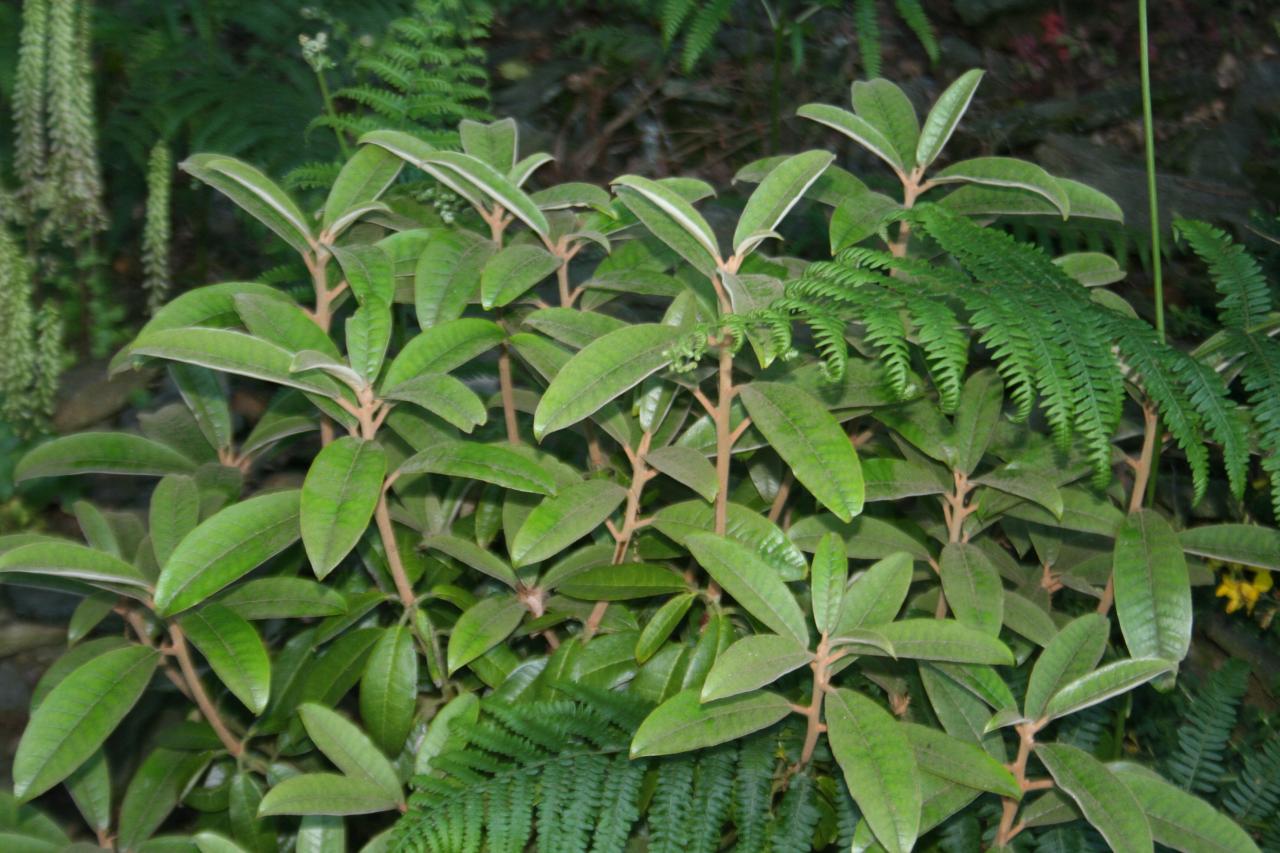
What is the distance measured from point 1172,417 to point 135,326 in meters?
2.66

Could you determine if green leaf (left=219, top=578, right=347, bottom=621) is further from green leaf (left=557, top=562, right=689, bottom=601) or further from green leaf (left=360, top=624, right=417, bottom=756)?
green leaf (left=557, top=562, right=689, bottom=601)

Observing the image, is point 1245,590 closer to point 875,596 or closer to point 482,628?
point 875,596

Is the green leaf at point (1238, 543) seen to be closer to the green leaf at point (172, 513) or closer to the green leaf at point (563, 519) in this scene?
the green leaf at point (563, 519)

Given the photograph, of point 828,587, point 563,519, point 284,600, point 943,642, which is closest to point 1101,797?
point 943,642

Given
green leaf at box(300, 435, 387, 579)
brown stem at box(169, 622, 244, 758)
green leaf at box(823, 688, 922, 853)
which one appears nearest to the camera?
green leaf at box(823, 688, 922, 853)

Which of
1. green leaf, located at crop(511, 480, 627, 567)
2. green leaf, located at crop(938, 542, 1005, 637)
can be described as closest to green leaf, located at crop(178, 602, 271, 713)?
green leaf, located at crop(511, 480, 627, 567)

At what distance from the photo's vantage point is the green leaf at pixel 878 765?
1.29 m

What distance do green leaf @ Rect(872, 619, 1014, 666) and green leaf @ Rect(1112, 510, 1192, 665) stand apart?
26cm

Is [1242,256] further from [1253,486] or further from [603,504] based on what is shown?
[603,504]

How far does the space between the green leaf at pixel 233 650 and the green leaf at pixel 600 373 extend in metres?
0.50

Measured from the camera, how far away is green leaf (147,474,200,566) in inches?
62.4

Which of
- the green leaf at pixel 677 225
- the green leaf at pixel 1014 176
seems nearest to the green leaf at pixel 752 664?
the green leaf at pixel 677 225

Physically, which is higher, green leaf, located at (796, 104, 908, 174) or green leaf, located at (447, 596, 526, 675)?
green leaf, located at (796, 104, 908, 174)

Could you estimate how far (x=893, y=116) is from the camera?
184 centimetres
